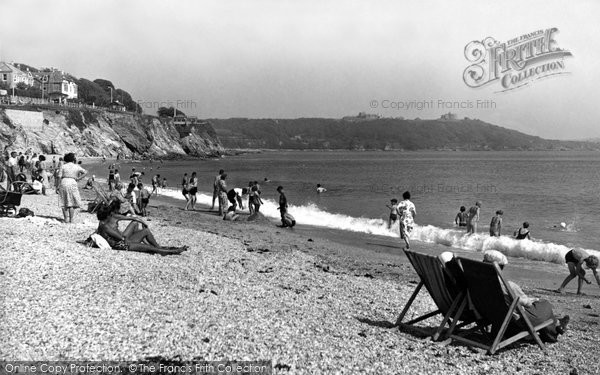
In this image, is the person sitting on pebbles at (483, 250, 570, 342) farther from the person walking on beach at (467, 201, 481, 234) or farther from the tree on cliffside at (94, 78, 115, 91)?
the tree on cliffside at (94, 78, 115, 91)

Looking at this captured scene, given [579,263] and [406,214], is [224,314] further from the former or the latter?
[406,214]

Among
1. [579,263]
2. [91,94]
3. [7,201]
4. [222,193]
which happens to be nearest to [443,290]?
[579,263]

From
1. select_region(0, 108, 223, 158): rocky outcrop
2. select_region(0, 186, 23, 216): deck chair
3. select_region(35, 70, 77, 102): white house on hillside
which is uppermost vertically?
select_region(35, 70, 77, 102): white house on hillside

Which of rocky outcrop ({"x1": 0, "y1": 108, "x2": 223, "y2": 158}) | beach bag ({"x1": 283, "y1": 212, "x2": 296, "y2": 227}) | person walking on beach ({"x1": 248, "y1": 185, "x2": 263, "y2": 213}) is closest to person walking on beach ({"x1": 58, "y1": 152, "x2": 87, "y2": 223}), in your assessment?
person walking on beach ({"x1": 248, "y1": 185, "x2": 263, "y2": 213})

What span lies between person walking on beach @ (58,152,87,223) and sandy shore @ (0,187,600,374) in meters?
1.68

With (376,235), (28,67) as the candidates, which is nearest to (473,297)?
(376,235)

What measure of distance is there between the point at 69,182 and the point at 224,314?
25.5 feet

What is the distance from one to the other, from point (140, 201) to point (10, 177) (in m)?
6.06

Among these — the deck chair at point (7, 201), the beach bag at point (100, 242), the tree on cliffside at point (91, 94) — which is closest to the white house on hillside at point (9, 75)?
the tree on cliffside at point (91, 94)

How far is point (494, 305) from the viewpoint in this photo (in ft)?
19.7

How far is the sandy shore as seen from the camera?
532cm

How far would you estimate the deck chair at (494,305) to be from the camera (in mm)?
5789

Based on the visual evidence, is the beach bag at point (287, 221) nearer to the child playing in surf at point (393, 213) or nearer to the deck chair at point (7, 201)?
the child playing in surf at point (393, 213)

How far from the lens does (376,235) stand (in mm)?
19797
